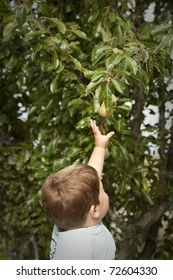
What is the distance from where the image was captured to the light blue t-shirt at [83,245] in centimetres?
125

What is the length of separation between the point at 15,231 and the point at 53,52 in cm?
128

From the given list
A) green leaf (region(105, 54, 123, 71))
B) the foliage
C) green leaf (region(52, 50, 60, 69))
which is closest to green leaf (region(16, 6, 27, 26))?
the foliage

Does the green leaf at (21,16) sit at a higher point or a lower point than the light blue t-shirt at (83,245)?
higher

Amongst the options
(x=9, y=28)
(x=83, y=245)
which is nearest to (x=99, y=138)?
(x=83, y=245)

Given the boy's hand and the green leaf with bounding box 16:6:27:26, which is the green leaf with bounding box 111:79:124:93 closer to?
the boy's hand

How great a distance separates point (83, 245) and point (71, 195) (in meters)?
0.12

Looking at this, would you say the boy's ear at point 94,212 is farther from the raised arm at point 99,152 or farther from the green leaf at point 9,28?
the green leaf at point 9,28

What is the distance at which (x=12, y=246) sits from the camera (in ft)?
8.61

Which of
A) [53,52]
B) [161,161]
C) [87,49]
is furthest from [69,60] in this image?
[161,161]

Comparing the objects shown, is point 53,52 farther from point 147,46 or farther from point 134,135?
point 134,135

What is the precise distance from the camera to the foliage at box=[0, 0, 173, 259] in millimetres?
1470

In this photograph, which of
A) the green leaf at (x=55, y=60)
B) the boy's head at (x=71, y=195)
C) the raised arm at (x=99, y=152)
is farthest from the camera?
the green leaf at (x=55, y=60)

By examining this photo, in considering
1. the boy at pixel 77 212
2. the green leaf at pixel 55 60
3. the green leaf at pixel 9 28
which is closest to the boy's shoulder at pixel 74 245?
the boy at pixel 77 212

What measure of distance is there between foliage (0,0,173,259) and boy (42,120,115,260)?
8.0 inches
